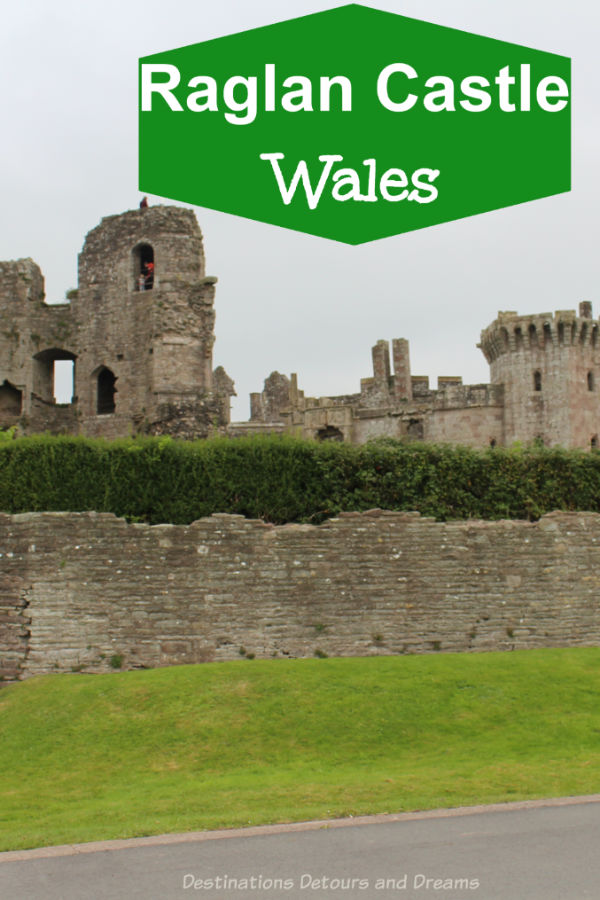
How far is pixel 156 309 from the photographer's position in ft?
108

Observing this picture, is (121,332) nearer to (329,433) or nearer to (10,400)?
(10,400)

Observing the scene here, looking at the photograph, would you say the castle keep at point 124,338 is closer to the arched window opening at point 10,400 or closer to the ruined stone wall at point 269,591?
the arched window opening at point 10,400

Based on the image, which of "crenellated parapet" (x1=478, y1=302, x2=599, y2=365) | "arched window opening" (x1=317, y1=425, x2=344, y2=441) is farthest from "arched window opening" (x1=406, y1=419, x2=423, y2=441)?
"crenellated parapet" (x1=478, y1=302, x2=599, y2=365)

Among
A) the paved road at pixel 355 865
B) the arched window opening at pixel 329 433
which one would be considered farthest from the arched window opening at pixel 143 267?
the paved road at pixel 355 865

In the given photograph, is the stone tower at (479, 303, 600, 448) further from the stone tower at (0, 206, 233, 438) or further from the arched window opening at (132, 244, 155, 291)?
the arched window opening at (132, 244, 155, 291)

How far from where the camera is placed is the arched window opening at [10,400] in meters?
34.5

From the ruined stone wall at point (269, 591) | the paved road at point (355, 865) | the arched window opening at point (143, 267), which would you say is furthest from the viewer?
the arched window opening at point (143, 267)

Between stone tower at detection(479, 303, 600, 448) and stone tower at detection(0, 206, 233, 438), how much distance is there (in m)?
19.7

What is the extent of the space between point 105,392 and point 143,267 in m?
4.65

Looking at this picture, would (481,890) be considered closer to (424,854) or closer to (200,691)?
(424,854)

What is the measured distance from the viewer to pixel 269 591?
17.6 metres

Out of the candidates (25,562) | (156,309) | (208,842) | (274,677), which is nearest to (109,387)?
(156,309)

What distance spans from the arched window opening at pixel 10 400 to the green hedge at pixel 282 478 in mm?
16113

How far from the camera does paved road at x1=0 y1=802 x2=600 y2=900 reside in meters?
7.27
